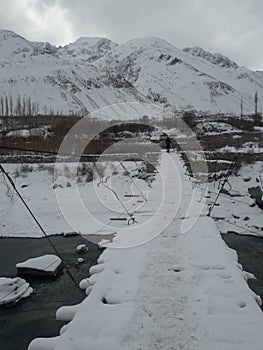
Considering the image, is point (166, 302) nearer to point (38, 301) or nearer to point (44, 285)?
point (38, 301)

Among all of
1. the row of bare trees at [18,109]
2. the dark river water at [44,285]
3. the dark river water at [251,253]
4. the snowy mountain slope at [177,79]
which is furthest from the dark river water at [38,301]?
the snowy mountain slope at [177,79]

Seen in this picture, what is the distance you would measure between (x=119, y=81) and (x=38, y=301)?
281 ft

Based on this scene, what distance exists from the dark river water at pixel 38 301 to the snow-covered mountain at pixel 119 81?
56.8 m

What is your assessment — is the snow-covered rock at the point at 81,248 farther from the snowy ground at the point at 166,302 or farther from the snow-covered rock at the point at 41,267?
the snowy ground at the point at 166,302

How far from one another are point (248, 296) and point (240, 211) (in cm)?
692

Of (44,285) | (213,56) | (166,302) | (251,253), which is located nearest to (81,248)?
(44,285)

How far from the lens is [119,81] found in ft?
289

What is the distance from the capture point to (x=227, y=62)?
189750 mm

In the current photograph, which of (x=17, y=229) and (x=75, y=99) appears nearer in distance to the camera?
(x=17, y=229)

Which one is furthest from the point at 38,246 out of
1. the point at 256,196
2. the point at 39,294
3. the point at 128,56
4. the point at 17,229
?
the point at 128,56

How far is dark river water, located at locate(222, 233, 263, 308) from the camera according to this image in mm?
5645

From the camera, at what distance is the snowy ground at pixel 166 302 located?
104 inches

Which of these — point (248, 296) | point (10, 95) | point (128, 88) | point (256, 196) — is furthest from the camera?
point (128, 88)

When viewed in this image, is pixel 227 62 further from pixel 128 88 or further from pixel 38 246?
pixel 38 246
